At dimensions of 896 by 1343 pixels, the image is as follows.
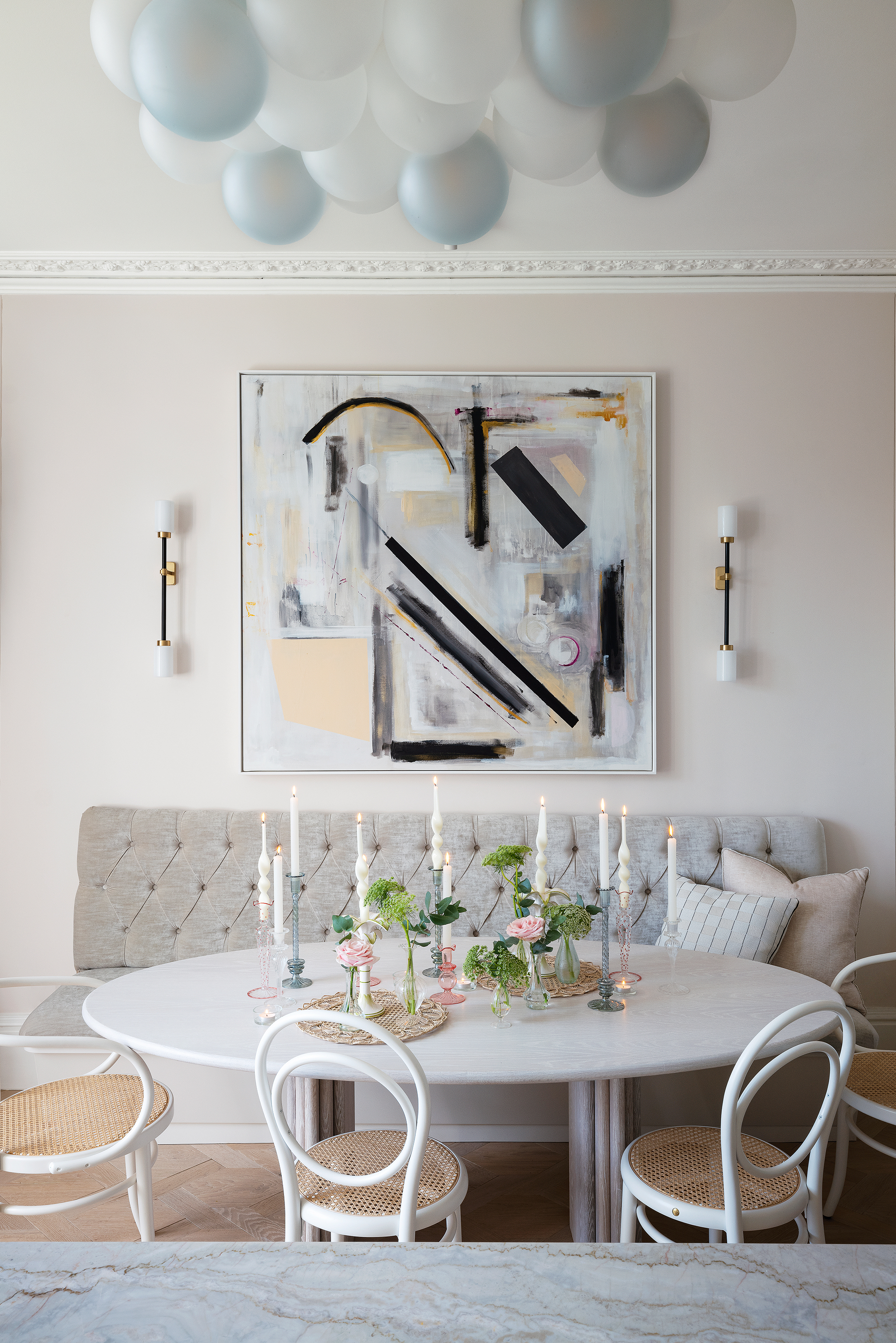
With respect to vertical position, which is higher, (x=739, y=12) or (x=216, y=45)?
(x=739, y=12)

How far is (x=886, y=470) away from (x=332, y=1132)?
8.92ft

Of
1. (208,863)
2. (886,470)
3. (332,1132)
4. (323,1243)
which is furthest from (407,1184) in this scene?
(886,470)

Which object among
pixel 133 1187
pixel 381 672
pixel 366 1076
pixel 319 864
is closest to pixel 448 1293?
pixel 366 1076

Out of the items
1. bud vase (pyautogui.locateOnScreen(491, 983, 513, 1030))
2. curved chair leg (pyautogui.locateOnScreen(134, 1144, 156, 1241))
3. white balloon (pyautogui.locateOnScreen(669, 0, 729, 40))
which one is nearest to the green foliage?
bud vase (pyautogui.locateOnScreen(491, 983, 513, 1030))

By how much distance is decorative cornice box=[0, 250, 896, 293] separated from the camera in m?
2.94

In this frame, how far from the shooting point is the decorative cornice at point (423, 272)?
2943mm

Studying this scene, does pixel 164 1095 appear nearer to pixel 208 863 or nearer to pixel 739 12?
pixel 208 863

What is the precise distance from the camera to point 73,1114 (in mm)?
1962

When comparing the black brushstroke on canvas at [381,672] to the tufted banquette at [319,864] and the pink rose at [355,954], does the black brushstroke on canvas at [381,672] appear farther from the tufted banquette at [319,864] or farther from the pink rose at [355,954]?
the pink rose at [355,954]

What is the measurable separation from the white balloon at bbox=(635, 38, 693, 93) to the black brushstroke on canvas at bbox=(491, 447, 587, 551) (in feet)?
5.75

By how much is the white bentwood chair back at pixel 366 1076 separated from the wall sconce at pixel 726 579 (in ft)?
6.14

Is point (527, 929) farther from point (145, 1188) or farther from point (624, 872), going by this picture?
point (145, 1188)

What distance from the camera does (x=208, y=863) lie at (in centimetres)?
288

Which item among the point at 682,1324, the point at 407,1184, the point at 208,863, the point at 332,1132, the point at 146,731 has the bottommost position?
the point at 332,1132
